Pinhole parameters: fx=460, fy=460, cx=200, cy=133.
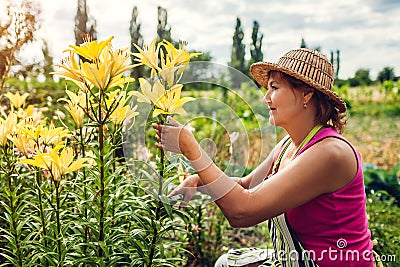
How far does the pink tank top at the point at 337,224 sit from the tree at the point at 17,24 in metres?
1.90

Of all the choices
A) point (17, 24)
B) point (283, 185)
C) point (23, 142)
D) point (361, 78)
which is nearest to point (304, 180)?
point (283, 185)

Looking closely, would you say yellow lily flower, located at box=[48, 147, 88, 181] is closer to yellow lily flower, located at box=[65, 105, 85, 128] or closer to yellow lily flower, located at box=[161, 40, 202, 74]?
yellow lily flower, located at box=[65, 105, 85, 128]

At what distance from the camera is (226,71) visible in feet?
5.39

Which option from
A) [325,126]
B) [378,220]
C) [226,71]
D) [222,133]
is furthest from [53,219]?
[378,220]

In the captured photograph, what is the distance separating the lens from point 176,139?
1.50 m

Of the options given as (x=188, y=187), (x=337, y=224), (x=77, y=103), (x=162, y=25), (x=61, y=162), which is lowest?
(x=337, y=224)

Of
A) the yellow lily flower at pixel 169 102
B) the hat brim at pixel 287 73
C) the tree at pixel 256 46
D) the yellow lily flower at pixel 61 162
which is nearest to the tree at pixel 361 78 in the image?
the tree at pixel 256 46

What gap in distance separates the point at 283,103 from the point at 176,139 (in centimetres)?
48

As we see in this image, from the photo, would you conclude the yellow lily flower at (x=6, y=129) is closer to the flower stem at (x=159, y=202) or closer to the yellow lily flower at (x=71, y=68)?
the yellow lily flower at (x=71, y=68)

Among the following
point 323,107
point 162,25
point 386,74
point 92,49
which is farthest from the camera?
point 386,74

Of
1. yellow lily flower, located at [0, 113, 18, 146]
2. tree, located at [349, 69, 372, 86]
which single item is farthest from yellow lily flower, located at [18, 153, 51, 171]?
tree, located at [349, 69, 372, 86]

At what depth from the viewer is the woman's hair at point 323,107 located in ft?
5.75

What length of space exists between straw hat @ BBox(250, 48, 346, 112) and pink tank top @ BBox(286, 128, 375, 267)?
165 millimetres

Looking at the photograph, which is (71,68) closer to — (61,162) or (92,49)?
(92,49)
